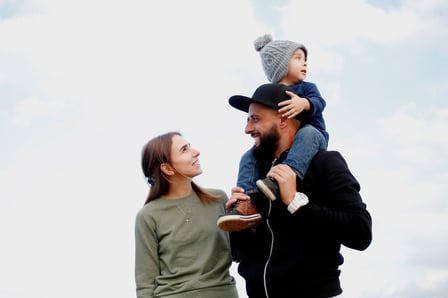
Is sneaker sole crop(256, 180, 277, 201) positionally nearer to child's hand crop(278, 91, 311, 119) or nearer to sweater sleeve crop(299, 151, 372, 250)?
sweater sleeve crop(299, 151, 372, 250)

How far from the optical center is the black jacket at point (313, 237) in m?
3.71

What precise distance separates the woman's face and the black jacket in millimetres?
860

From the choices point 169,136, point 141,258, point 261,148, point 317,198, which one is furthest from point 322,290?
point 169,136

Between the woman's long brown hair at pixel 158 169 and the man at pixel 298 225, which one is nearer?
the man at pixel 298 225

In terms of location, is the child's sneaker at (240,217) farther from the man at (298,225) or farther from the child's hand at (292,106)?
the child's hand at (292,106)

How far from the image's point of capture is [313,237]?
384 centimetres

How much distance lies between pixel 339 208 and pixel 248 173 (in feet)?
2.46

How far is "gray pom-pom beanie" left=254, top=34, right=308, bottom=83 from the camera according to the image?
4965 millimetres

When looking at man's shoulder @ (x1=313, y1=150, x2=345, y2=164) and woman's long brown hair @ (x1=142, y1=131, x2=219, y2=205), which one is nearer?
man's shoulder @ (x1=313, y1=150, x2=345, y2=164)

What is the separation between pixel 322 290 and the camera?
3713mm

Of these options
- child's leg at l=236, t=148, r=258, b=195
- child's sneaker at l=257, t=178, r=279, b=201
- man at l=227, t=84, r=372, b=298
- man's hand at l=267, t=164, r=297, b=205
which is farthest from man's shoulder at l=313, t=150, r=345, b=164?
child's leg at l=236, t=148, r=258, b=195

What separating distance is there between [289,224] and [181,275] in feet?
3.37

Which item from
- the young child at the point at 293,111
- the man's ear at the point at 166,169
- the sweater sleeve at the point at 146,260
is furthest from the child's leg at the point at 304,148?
the sweater sleeve at the point at 146,260

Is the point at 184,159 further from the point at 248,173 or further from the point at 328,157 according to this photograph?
the point at 328,157
